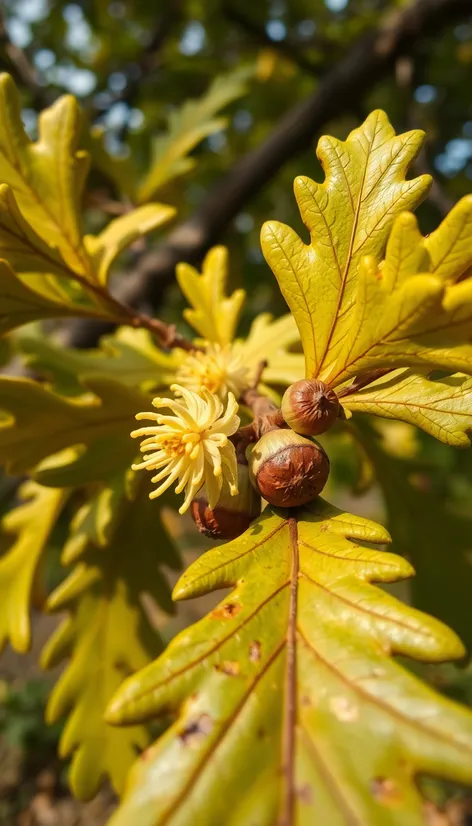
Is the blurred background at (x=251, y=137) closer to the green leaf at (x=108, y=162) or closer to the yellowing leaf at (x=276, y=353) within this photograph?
the green leaf at (x=108, y=162)

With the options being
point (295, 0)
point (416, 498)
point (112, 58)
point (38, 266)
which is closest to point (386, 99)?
point (295, 0)

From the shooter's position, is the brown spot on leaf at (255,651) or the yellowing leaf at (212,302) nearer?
the brown spot on leaf at (255,651)

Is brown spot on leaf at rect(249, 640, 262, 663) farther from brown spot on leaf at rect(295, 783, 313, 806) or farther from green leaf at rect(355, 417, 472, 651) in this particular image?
green leaf at rect(355, 417, 472, 651)

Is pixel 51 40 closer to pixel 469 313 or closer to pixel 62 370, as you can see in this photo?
pixel 62 370

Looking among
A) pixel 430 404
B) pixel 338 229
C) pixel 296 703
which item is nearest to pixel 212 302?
pixel 338 229

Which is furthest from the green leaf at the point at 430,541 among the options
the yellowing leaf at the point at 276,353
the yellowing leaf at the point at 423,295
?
the yellowing leaf at the point at 423,295

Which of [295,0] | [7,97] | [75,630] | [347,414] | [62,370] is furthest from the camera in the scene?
[295,0]

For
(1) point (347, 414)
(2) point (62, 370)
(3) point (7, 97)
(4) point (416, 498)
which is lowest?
(4) point (416, 498)
